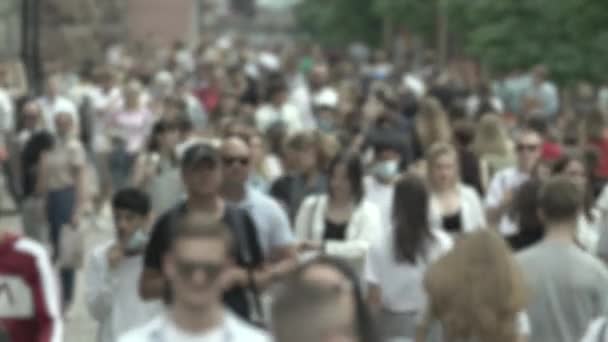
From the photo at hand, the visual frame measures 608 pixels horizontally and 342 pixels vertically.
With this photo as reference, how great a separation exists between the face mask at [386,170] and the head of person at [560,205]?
15.5 feet

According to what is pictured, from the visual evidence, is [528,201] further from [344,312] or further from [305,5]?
[305,5]

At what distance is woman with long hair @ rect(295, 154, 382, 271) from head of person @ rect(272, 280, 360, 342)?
6604mm

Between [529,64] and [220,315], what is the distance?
3011cm

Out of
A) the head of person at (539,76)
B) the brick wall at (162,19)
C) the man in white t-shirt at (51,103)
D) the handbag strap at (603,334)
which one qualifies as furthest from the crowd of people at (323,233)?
the brick wall at (162,19)

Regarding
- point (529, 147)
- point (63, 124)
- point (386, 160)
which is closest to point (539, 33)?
point (63, 124)

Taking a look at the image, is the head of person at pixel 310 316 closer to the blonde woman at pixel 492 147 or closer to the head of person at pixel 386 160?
the head of person at pixel 386 160

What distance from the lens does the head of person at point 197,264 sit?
287 inches

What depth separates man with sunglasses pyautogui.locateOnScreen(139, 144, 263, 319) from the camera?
1026 centimetres

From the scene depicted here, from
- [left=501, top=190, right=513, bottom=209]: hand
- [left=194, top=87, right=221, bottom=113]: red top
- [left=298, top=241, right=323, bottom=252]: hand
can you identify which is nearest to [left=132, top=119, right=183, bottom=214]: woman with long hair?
[left=501, top=190, right=513, bottom=209]: hand

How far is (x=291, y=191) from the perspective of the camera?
16.0 metres

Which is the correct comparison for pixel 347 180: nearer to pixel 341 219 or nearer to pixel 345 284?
pixel 341 219

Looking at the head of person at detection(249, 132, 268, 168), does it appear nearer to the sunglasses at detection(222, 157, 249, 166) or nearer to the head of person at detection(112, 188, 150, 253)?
the sunglasses at detection(222, 157, 249, 166)

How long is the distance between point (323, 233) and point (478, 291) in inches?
175

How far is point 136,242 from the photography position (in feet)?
38.0
